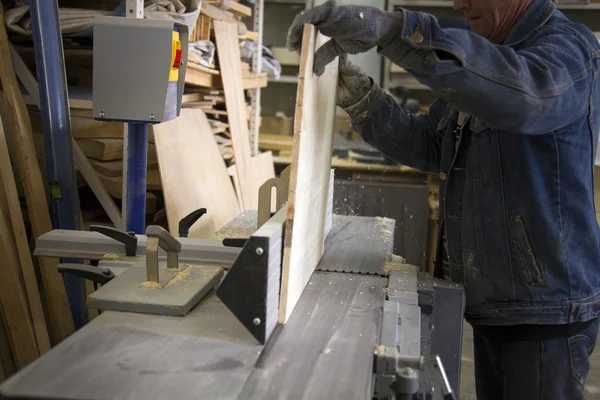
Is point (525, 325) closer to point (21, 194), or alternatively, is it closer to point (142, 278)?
point (142, 278)

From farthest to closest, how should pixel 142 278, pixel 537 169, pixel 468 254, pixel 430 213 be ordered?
pixel 430 213 → pixel 468 254 → pixel 537 169 → pixel 142 278

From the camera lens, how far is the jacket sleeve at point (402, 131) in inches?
65.3

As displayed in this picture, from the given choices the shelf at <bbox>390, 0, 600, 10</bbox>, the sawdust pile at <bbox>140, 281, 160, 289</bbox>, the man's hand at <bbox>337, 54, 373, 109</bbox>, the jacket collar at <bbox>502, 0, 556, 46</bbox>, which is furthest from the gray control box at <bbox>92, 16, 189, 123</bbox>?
the shelf at <bbox>390, 0, 600, 10</bbox>

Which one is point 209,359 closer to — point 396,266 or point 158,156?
point 396,266

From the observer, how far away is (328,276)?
4.50 feet

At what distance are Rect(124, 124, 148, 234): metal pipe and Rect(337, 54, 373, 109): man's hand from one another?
589 millimetres

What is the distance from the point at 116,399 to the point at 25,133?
1.46m

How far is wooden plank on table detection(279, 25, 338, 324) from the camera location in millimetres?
1030

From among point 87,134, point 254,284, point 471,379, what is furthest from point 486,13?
point 471,379

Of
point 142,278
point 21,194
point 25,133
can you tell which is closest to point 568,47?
point 142,278

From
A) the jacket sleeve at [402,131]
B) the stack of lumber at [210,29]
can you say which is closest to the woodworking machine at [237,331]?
the jacket sleeve at [402,131]

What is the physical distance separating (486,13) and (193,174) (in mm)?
1470

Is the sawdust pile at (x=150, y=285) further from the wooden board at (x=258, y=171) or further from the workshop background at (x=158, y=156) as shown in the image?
the wooden board at (x=258, y=171)

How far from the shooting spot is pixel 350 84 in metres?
1.52
